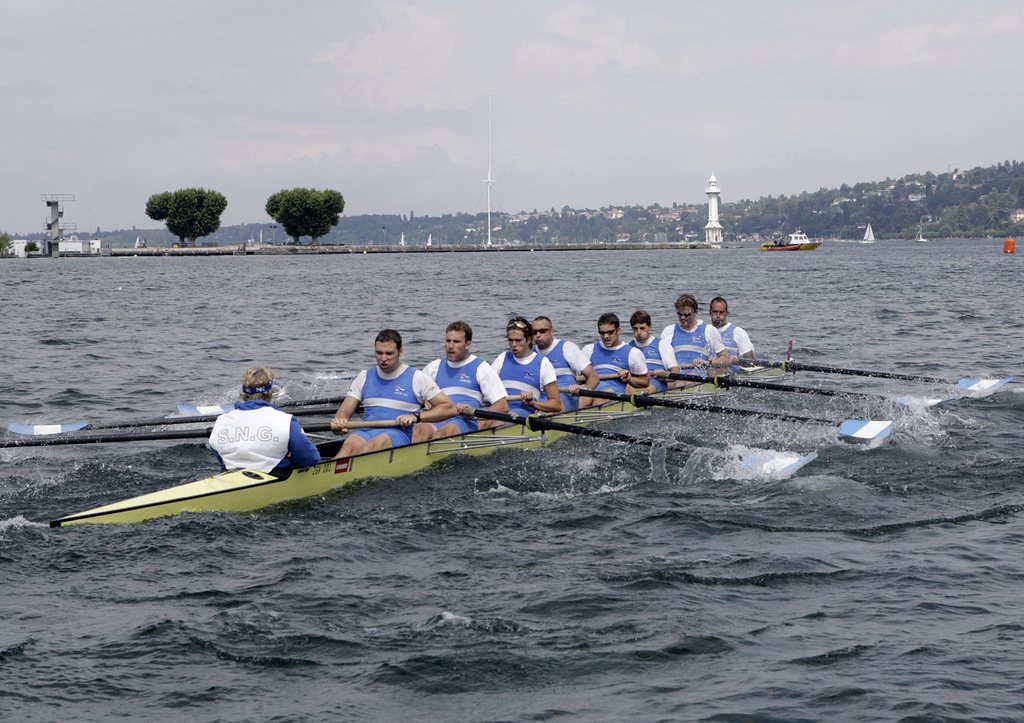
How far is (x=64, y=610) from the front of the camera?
7090 millimetres

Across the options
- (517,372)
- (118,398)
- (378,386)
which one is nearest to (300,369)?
(118,398)

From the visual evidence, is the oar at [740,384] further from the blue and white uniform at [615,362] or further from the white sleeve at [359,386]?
the white sleeve at [359,386]

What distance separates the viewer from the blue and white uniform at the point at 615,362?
1422 centimetres

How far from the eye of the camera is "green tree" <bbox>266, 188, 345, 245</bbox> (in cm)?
13262

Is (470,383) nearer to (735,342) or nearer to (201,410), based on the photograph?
(201,410)

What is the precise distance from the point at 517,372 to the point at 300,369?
9.96 m

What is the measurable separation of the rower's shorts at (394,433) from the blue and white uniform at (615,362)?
164 inches

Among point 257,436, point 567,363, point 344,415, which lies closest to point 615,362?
point 567,363

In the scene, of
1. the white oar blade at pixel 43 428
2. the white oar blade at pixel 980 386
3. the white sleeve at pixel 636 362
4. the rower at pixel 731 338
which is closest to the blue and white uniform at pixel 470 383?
the white sleeve at pixel 636 362

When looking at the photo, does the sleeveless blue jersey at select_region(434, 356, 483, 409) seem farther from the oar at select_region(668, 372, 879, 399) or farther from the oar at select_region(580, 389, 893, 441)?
the oar at select_region(668, 372, 879, 399)

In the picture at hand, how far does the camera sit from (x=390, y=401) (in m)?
10.6

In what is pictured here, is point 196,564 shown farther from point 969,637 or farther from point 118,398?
point 118,398

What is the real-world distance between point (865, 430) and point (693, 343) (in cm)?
446

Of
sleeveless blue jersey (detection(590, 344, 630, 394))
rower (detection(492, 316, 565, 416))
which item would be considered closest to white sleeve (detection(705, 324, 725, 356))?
sleeveless blue jersey (detection(590, 344, 630, 394))
